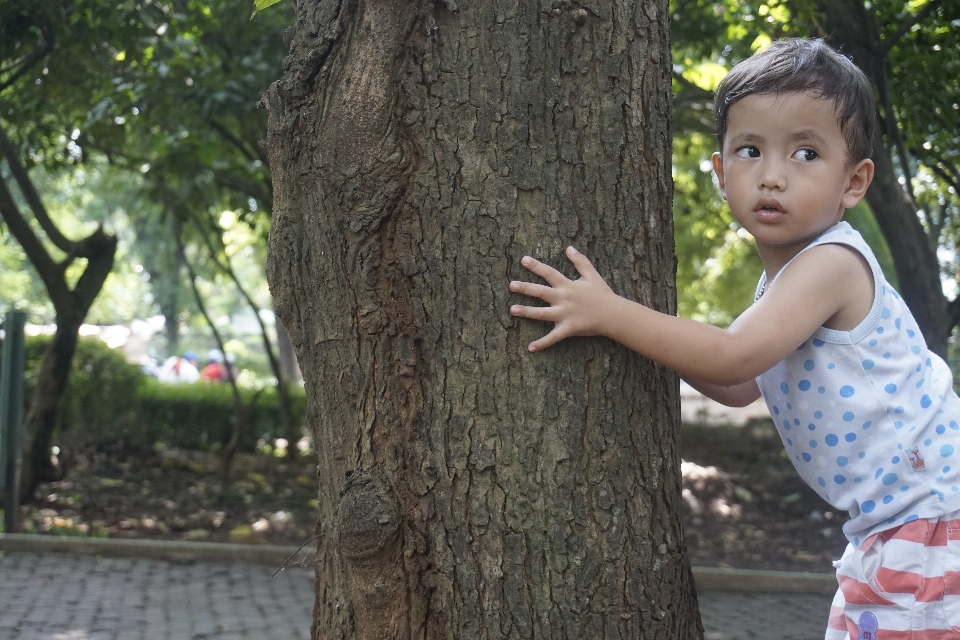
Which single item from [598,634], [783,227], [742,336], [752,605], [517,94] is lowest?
[752,605]

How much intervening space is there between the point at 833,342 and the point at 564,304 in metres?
0.61

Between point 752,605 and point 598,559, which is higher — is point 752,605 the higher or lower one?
the lower one

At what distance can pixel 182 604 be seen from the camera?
517cm

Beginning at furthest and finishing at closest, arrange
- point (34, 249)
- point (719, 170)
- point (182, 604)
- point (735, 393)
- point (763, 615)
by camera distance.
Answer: point (34, 249)
point (763, 615)
point (182, 604)
point (735, 393)
point (719, 170)

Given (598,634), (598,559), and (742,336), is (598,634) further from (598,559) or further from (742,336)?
(742,336)

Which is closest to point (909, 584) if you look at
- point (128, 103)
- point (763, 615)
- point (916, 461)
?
point (916, 461)

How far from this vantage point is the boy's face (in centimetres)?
191

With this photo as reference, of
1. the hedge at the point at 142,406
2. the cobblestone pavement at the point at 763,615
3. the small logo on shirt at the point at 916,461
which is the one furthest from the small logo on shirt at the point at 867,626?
the hedge at the point at 142,406

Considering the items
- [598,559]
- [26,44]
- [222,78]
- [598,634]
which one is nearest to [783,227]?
[598,559]

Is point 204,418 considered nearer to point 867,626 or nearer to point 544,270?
point 544,270

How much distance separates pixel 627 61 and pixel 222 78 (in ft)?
17.6

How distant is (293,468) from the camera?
31.7ft

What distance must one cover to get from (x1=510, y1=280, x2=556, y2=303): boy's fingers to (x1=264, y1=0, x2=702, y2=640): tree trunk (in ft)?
0.12

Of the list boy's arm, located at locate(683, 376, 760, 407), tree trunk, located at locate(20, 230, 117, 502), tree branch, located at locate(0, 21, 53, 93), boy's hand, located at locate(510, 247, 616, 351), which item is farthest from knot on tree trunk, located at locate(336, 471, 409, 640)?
tree trunk, located at locate(20, 230, 117, 502)
